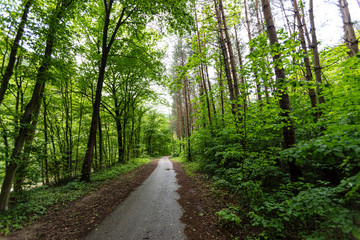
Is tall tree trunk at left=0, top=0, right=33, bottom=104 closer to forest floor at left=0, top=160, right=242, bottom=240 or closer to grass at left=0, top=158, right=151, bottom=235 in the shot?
→ grass at left=0, top=158, right=151, bottom=235

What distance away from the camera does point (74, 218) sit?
13.0 feet

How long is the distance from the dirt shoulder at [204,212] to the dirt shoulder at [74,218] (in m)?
2.46

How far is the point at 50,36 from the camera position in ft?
16.1

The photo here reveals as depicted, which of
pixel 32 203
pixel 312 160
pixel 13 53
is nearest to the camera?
pixel 312 160

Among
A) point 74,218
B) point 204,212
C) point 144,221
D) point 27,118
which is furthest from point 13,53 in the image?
point 204,212

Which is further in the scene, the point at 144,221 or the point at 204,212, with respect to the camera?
the point at 204,212

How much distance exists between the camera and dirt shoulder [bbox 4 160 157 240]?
324 cm

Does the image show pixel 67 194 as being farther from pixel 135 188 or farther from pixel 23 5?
pixel 23 5

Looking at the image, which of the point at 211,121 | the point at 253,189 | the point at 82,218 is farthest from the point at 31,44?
the point at 211,121

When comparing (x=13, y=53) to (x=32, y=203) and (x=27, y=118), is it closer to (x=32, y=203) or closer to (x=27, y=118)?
(x=27, y=118)

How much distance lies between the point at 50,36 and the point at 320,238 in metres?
8.82

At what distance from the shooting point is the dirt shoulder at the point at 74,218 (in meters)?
3.24

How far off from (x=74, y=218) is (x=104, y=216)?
2.75ft

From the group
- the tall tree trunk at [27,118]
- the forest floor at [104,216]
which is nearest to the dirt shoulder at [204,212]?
the forest floor at [104,216]
